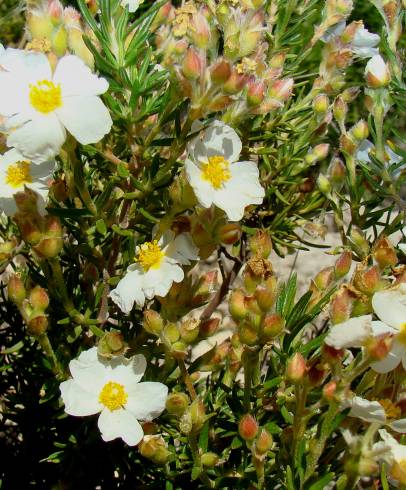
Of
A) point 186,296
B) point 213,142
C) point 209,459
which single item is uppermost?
point 213,142

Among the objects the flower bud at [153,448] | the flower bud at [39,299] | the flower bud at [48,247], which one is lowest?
the flower bud at [153,448]

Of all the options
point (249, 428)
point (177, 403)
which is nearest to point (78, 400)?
point (177, 403)

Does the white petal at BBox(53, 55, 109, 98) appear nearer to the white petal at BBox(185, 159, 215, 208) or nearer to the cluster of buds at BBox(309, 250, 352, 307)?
the white petal at BBox(185, 159, 215, 208)

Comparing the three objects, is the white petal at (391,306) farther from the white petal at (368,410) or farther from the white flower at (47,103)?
the white flower at (47,103)

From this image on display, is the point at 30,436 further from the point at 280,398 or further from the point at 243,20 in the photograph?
the point at 243,20

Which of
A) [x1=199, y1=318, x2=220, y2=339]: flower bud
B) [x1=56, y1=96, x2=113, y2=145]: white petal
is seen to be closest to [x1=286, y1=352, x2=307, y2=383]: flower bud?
[x1=199, y1=318, x2=220, y2=339]: flower bud

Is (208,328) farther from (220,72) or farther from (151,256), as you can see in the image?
(220,72)

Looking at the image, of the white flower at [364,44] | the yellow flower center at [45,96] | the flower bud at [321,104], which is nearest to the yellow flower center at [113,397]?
the yellow flower center at [45,96]
